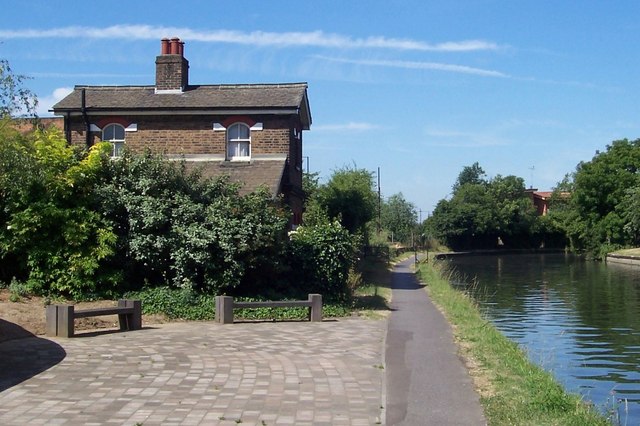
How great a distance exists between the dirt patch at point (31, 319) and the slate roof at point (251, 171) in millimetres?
7318

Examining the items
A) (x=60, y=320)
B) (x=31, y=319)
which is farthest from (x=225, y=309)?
(x=31, y=319)

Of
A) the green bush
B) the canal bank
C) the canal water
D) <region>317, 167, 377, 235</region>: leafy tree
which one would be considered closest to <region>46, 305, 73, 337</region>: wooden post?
the green bush

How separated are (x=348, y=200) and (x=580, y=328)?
50.4 feet

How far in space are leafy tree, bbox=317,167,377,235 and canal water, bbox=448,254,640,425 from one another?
5.72 m

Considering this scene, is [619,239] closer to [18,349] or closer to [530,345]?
[530,345]

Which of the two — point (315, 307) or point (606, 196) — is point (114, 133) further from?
point (606, 196)

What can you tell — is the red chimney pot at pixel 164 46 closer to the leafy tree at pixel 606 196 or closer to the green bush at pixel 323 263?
the green bush at pixel 323 263

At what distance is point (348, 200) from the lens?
34.9m

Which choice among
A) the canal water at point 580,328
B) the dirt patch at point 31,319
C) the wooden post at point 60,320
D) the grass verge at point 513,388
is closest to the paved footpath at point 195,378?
the wooden post at point 60,320

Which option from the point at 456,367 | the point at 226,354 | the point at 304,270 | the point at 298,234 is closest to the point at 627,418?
the point at 456,367

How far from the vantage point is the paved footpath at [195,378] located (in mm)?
8195

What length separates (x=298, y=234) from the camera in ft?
67.0

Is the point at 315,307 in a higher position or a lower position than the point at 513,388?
higher

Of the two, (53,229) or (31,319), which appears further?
(53,229)
